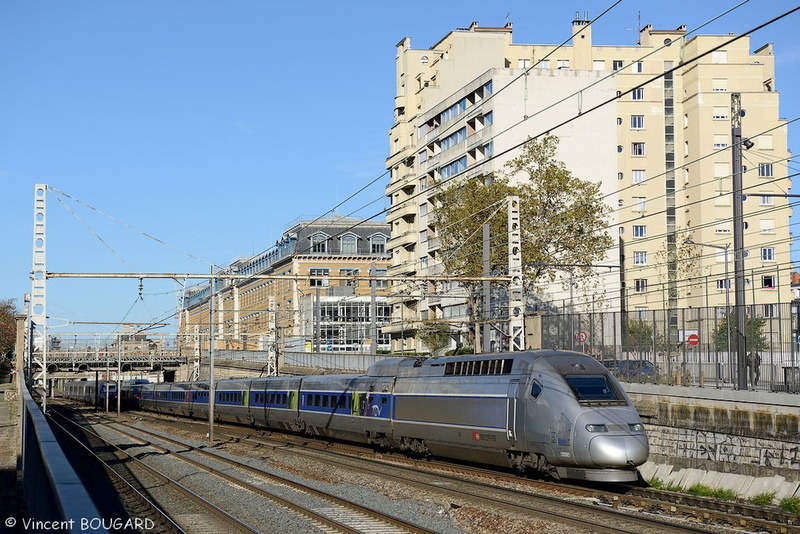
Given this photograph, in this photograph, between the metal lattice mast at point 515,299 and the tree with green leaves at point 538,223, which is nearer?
the metal lattice mast at point 515,299

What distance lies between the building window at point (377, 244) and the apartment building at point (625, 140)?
1471 inches

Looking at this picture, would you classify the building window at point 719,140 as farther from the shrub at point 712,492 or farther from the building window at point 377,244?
the shrub at point 712,492

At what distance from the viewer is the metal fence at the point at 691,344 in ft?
83.7

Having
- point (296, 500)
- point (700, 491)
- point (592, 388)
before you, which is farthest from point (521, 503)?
point (700, 491)

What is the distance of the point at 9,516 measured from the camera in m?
15.6

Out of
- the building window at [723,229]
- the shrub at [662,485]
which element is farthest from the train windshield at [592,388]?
the building window at [723,229]

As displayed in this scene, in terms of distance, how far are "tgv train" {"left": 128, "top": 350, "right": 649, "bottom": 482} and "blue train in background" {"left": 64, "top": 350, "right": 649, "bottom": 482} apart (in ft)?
0.09

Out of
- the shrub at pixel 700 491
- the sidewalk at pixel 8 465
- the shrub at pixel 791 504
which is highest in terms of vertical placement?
the sidewalk at pixel 8 465

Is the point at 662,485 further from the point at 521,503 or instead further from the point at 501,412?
the point at 521,503

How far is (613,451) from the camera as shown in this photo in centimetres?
2153

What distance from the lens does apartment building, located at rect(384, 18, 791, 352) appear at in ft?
243

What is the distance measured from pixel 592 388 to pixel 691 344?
22.1 feet

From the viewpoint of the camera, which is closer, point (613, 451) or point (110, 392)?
point (613, 451)

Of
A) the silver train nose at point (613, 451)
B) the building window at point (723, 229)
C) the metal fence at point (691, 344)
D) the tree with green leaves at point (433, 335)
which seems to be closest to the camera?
the silver train nose at point (613, 451)
